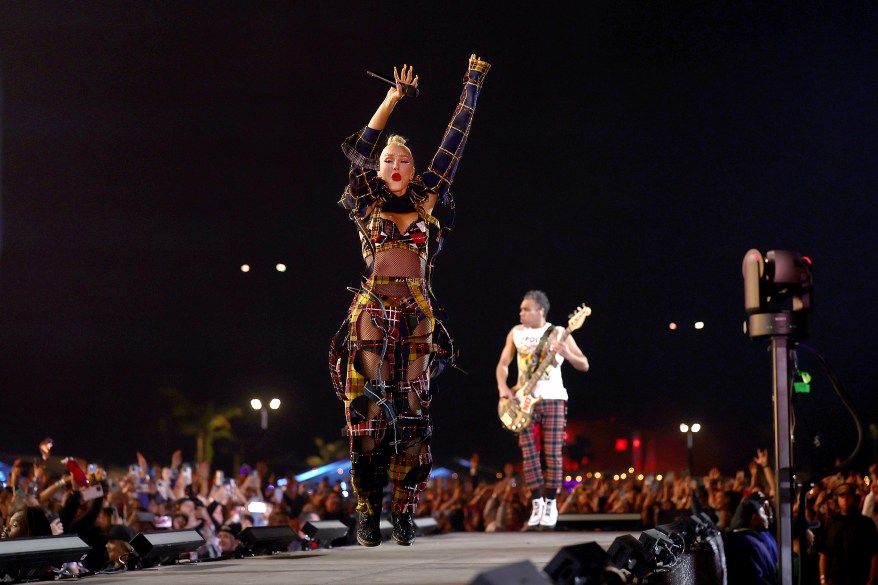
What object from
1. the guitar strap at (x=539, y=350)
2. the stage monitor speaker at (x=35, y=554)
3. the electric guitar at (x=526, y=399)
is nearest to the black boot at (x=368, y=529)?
the stage monitor speaker at (x=35, y=554)

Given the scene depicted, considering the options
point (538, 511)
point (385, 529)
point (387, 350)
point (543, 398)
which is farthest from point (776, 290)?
point (538, 511)

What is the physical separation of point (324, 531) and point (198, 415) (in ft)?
108

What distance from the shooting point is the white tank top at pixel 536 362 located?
10047mm

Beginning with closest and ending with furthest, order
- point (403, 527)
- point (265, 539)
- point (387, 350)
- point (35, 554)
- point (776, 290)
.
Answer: point (776, 290)
point (387, 350)
point (35, 554)
point (403, 527)
point (265, 539)

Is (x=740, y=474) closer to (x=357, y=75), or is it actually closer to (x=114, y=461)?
(x=357, y=75)

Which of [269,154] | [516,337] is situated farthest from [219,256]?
[516,337]

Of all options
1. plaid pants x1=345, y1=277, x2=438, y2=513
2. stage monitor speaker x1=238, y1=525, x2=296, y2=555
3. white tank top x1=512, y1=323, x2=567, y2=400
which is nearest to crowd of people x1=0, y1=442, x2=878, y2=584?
stage monitor speaker x1=238, y1=525, x2=296, y2=555

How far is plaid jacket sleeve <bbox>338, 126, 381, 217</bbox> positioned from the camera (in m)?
5.84

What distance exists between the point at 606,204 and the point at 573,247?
1.61m

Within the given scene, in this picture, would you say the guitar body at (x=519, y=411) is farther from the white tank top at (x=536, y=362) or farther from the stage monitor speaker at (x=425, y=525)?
the stage monitor speaker at (x=425, y=525)

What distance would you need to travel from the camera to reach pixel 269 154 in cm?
2281

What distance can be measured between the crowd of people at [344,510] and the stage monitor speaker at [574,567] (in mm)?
950

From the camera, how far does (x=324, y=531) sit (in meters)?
9.32

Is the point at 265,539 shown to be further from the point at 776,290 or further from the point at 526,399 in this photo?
the point at 776,290
